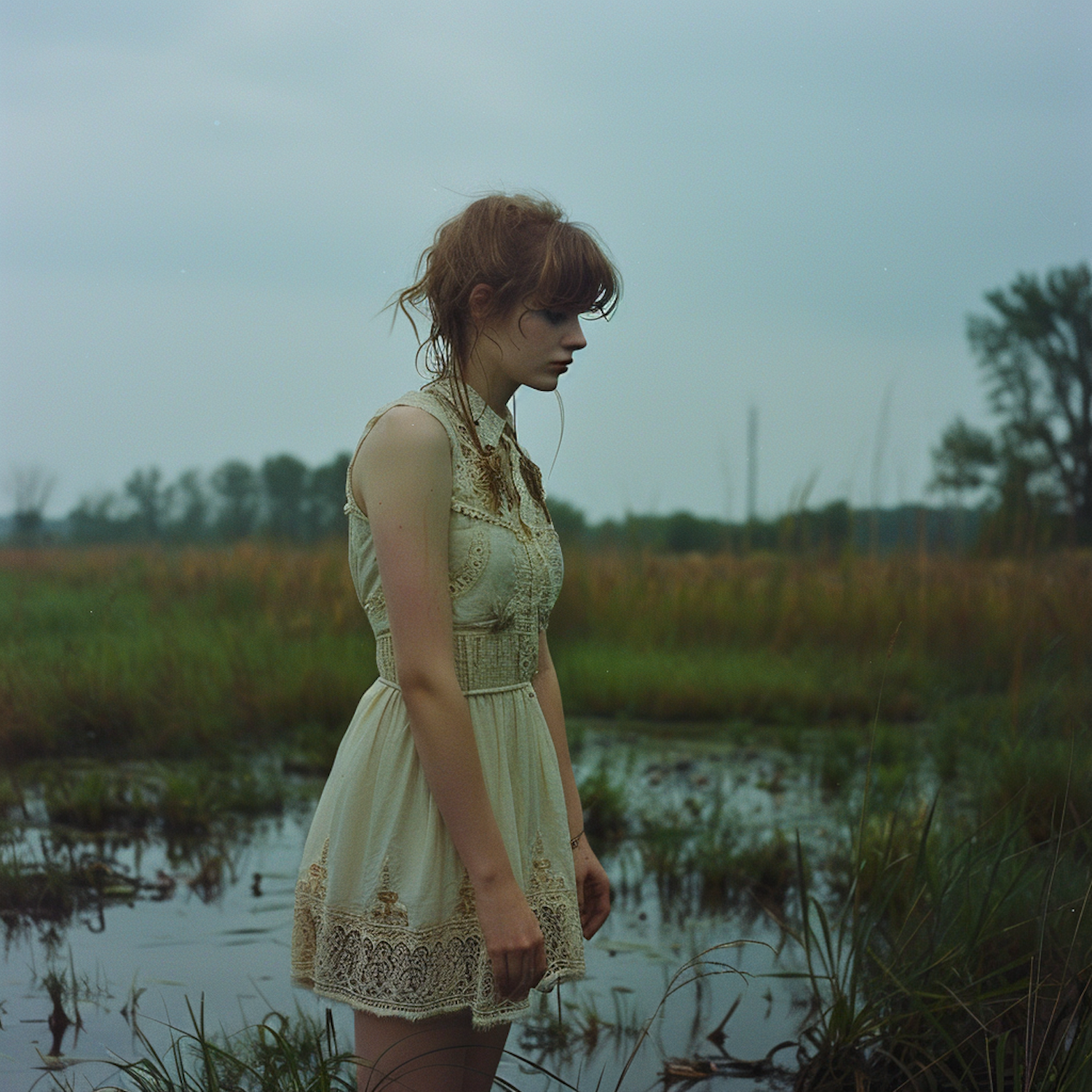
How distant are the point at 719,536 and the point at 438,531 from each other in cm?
782

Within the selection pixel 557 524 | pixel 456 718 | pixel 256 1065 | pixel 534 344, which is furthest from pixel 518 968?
pixel 557 524

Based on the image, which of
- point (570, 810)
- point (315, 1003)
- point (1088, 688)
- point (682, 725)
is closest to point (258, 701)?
point (682, 725)

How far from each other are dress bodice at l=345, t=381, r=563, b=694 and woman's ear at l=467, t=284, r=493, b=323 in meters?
0.10

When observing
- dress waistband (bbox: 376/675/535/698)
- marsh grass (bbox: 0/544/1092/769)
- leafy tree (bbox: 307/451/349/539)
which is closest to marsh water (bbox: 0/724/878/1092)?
dress waistband (bbox: 376/675/535/698)

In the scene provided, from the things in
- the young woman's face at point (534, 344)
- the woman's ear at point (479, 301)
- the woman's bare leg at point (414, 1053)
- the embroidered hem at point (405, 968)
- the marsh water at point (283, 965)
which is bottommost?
the marsh water at point (283, 965)

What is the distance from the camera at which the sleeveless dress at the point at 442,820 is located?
5.02 feet

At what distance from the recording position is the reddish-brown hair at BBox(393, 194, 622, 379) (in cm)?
157

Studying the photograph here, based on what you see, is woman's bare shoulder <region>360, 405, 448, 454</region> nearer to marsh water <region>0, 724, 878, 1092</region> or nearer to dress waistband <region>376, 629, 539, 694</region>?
dress waistband <region>376, 629, 539, 694</region>

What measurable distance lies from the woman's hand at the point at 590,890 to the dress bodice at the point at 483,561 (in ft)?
1.07

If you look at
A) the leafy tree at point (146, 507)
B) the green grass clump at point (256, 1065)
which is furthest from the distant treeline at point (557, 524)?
the green grass clump at point (256, 1065)

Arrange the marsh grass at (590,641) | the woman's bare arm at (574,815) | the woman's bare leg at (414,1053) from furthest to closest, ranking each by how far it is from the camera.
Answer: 1. the marsh grass at (590,641)
2. the woman's bare arm at (574,815)
3. the woman's bare leg at (414,1053)

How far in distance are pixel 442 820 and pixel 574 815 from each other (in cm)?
33

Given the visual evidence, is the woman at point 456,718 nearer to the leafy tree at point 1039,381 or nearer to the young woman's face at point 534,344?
the young woman's face at point 534,344

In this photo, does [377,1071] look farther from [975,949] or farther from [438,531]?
[975,949]
